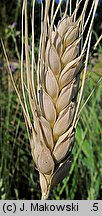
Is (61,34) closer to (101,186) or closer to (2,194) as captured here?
(2,194)

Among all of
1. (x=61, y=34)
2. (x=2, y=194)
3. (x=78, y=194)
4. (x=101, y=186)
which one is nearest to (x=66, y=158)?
(x=61, y=34)

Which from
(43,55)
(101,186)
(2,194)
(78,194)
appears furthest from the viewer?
(78,194)

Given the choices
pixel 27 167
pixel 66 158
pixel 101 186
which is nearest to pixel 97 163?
pixel 101 186

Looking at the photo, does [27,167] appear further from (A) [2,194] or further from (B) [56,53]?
(B) [56,53]

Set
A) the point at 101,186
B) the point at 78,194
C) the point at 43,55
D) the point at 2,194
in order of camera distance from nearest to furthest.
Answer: the point at 43,55 → the point at 2,194 → the point at 101,186 → the point at 78,194

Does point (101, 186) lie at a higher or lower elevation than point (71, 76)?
lower

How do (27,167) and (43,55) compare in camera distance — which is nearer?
(43,55)

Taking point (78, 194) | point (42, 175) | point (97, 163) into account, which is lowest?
point (78, 194)
